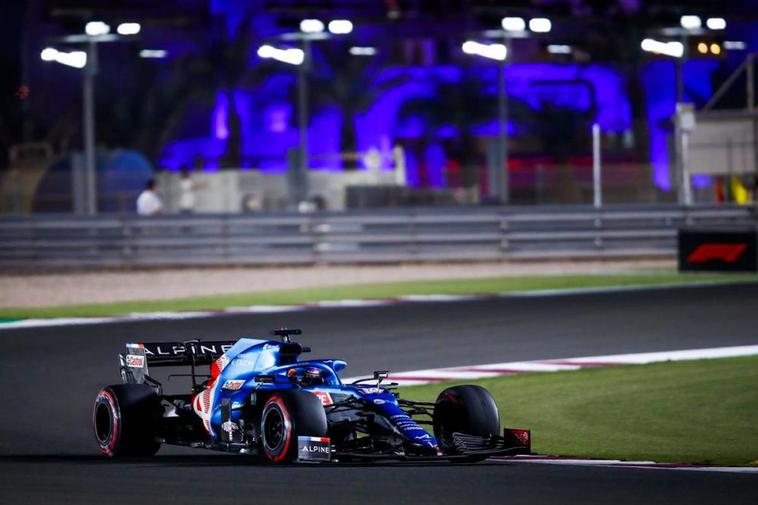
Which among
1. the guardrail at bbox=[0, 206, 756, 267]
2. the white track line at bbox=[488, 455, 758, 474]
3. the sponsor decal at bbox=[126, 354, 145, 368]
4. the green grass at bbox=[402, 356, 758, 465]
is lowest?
the white track line at bbox=[488, 455, 758, 474]

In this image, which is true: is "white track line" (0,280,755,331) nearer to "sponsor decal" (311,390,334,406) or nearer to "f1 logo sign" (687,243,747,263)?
"f1 logo sign" (687,243,747,263)

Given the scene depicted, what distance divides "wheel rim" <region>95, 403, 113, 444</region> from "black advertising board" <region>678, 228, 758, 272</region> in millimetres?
16645

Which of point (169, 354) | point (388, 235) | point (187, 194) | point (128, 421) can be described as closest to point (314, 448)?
point (128, 421)

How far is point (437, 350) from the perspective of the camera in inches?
659

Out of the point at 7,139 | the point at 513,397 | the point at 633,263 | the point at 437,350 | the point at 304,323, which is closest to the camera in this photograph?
the point at 513,397

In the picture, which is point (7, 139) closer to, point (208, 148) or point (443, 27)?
point (208, 148)

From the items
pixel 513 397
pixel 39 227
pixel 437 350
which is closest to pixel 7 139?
pixel 39 227

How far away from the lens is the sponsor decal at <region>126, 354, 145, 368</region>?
11.2m

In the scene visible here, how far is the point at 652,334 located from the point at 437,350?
9.07ft

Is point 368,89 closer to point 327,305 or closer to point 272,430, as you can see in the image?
point 327,305

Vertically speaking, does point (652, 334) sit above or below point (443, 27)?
below

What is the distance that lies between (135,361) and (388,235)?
1953cm

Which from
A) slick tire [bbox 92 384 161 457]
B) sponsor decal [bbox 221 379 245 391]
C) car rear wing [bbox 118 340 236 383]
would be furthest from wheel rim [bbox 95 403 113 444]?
sponsor decal [bbox 221 379 245 391]

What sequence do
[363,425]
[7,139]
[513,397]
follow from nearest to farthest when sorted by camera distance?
[363,425] < [513,397] < [7,139]
